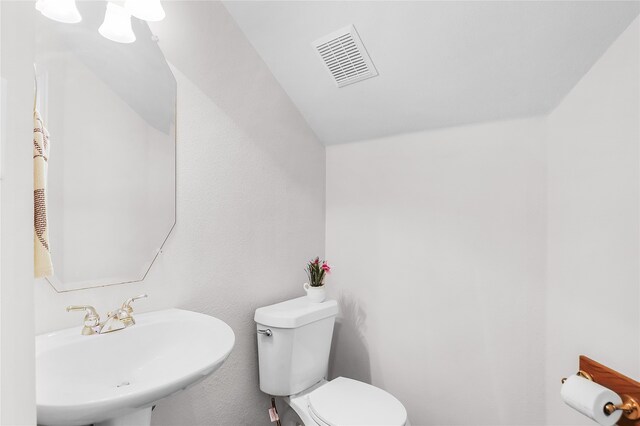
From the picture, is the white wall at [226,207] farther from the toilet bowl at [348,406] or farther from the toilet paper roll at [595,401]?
the toilet paper roll at [595,401]

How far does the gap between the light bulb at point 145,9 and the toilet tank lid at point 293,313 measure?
4.17 ft

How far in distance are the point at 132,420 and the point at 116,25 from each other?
1.29 metres

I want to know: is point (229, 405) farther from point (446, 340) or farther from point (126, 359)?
point (446, 340)

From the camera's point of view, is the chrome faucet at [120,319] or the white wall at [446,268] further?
the white wall at [446,268]

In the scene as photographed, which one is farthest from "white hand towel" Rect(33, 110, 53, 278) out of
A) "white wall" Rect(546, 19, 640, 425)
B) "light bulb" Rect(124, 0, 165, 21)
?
"white wall" Rect(546, 19, 640, 425)

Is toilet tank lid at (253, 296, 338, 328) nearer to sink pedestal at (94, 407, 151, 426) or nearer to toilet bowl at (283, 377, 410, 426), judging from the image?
toilet bowl at (283, 377, 410, 426)

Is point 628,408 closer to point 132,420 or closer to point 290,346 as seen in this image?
point 290,346

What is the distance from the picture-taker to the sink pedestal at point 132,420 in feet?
3.18

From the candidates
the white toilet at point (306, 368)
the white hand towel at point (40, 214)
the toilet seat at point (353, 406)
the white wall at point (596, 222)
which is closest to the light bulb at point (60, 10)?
the white hand towel at point (40, 214)

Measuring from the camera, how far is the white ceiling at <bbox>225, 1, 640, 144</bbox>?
1214mm

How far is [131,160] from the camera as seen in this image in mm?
1317

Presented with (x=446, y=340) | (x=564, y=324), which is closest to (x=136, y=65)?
(x=446, y=340)

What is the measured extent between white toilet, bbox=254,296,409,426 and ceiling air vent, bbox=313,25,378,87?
114 centimetres

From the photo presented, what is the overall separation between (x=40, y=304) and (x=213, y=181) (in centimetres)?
75
